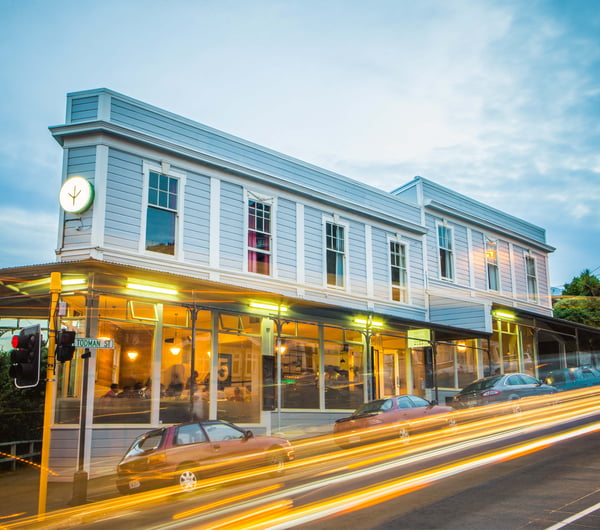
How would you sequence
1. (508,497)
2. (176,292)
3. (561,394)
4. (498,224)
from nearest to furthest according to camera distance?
1. (508,497)
2. (176,292)
3. (561,394)
4. (498,224)

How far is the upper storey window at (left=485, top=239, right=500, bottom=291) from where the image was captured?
27.5 metres

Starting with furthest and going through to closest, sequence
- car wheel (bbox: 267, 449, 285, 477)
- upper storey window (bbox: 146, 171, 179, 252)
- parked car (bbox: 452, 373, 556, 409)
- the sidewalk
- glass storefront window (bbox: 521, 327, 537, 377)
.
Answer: glass storefront window (bbox: 521, 327, 537, 377)
parked car (bbox: 452, 373, 556, 409)
upper storey window (bbox: 146, 171, 179, 252)
car wheel (bbox: 267, 449, 285, 477)
the sidewalk

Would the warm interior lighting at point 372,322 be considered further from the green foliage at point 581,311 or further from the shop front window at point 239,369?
the green foliage at point 581,311

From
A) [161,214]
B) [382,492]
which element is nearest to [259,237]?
[161,214]

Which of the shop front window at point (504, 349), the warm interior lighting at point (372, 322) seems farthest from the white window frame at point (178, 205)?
the shop front window at point (504, 349)

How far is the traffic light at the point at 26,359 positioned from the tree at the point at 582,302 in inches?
1437

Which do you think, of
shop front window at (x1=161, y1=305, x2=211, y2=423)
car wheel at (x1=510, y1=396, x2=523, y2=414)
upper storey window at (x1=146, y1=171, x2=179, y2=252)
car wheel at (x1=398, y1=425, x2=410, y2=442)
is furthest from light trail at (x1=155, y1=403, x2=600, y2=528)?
upper storey window at (x1=146, y1=171, x2=179, y2=252)

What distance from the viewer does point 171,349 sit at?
15.6 m

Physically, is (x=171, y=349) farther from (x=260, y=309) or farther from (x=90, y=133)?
(x=90, y=133)

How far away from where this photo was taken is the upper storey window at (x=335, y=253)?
20.4 meters

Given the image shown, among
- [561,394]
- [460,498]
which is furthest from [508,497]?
[561,394]

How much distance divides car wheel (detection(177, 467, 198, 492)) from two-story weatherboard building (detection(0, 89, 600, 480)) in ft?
6.50

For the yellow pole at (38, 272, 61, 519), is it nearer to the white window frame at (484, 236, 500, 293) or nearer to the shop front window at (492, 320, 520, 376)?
the shop front window at (492, 320, 520, 376)

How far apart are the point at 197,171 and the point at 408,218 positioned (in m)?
9.71
